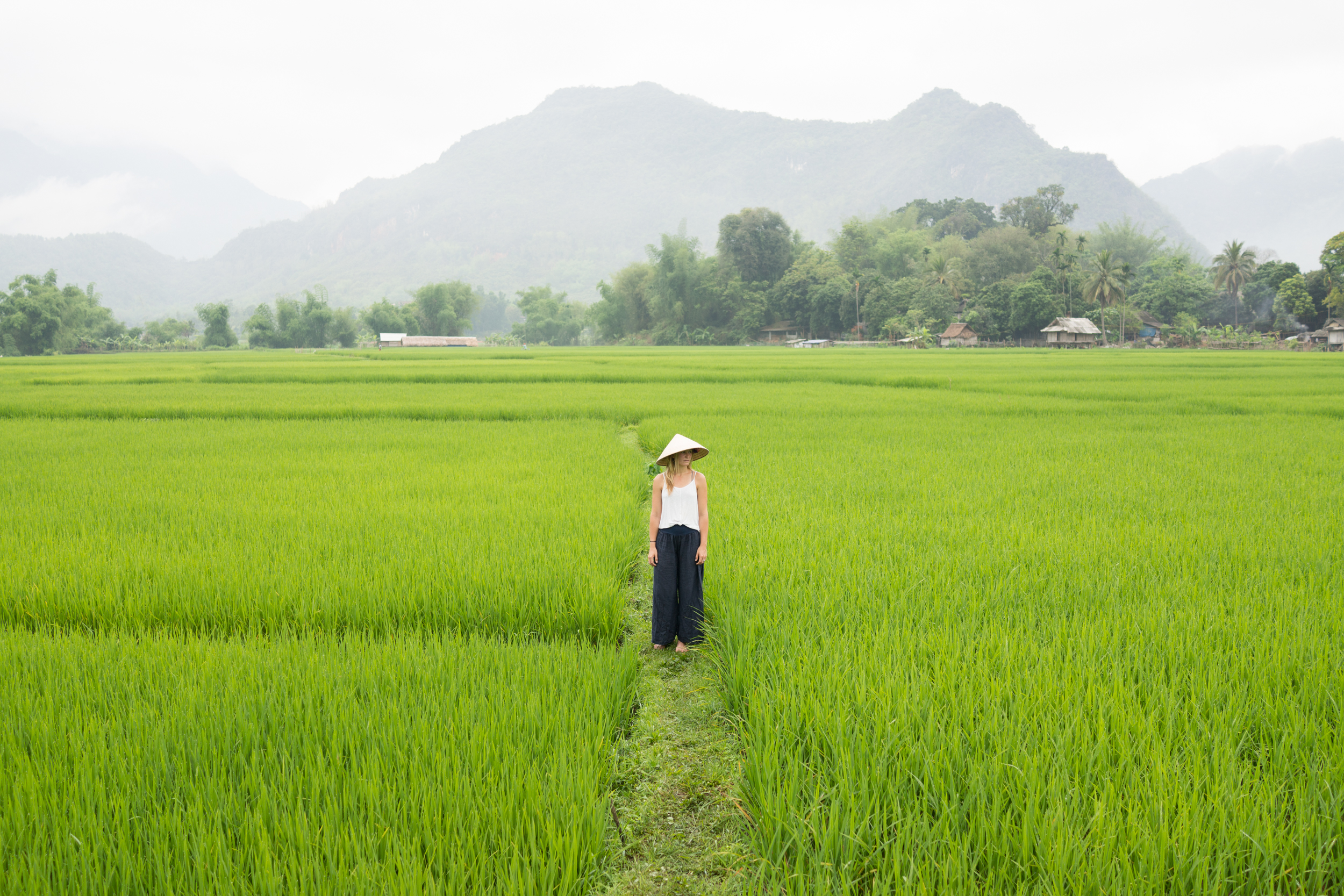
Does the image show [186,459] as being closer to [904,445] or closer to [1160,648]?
[904,445]

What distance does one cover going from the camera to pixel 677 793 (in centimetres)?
220

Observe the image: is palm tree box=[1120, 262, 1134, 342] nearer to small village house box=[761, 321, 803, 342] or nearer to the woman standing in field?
small village house box=[761, 321, 803, 342]

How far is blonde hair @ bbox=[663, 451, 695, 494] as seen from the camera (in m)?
3.01

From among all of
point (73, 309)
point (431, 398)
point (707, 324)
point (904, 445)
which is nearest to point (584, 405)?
point (431, 398)

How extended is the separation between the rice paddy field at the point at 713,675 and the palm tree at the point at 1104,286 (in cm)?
6563

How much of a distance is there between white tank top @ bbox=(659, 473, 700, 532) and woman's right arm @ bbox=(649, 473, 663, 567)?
0.7 inches

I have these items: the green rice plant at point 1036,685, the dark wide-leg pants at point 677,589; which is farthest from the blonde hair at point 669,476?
the green rice plant at point 1036,685

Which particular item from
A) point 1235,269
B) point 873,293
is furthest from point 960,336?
point 1235,269

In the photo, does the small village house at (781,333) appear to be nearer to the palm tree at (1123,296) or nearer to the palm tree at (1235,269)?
the palm tree at (1123,296)

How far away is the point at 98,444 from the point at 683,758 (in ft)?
33.1

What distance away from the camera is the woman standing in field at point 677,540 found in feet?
9.86

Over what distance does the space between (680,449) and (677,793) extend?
130cm

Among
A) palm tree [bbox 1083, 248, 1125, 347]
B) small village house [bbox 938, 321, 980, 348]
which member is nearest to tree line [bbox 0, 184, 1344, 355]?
palm tree [bbox 1083, 248, 1125, 347]

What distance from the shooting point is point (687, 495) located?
9.87ft
